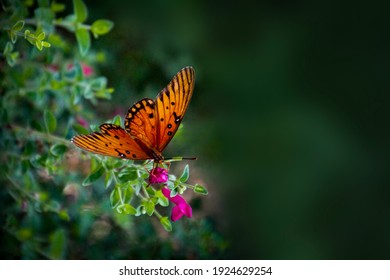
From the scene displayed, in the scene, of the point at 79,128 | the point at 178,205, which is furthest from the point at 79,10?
the point at 178,205

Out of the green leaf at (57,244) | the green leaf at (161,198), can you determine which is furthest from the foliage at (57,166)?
the green leaf at (161,198)

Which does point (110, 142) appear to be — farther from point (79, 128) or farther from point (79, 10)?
point (79, 10)

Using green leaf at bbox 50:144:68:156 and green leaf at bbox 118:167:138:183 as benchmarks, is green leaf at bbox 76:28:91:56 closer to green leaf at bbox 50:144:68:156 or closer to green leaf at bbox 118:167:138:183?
green leaf at bbox 50:144:68:156

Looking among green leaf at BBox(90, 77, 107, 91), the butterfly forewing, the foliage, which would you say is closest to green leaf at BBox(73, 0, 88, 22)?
the foliage
